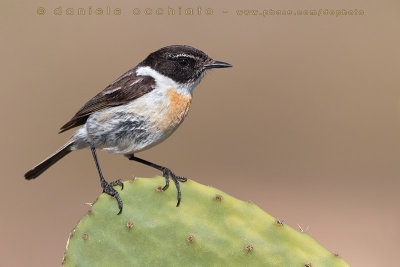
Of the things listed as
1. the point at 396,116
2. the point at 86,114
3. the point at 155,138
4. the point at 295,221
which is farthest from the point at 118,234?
the point at 396,116

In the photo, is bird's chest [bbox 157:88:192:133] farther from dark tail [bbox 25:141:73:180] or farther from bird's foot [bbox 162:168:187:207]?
dark tail [bbox 25:141:73:180]

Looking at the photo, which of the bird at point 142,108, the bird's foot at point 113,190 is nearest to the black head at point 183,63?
the bird at point 142,108

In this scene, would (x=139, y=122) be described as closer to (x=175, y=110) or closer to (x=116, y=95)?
(x=175, y=110)

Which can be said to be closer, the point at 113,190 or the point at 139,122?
the point at 113,190

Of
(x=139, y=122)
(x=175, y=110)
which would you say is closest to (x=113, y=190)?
(x=139, y=122)

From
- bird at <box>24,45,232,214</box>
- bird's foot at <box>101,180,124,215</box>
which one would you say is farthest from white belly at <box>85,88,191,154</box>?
bird's foot at <box>101,180,124,215</box>

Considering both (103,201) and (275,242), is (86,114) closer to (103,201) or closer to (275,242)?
(103,201)

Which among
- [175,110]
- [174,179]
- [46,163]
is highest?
[175,110]
